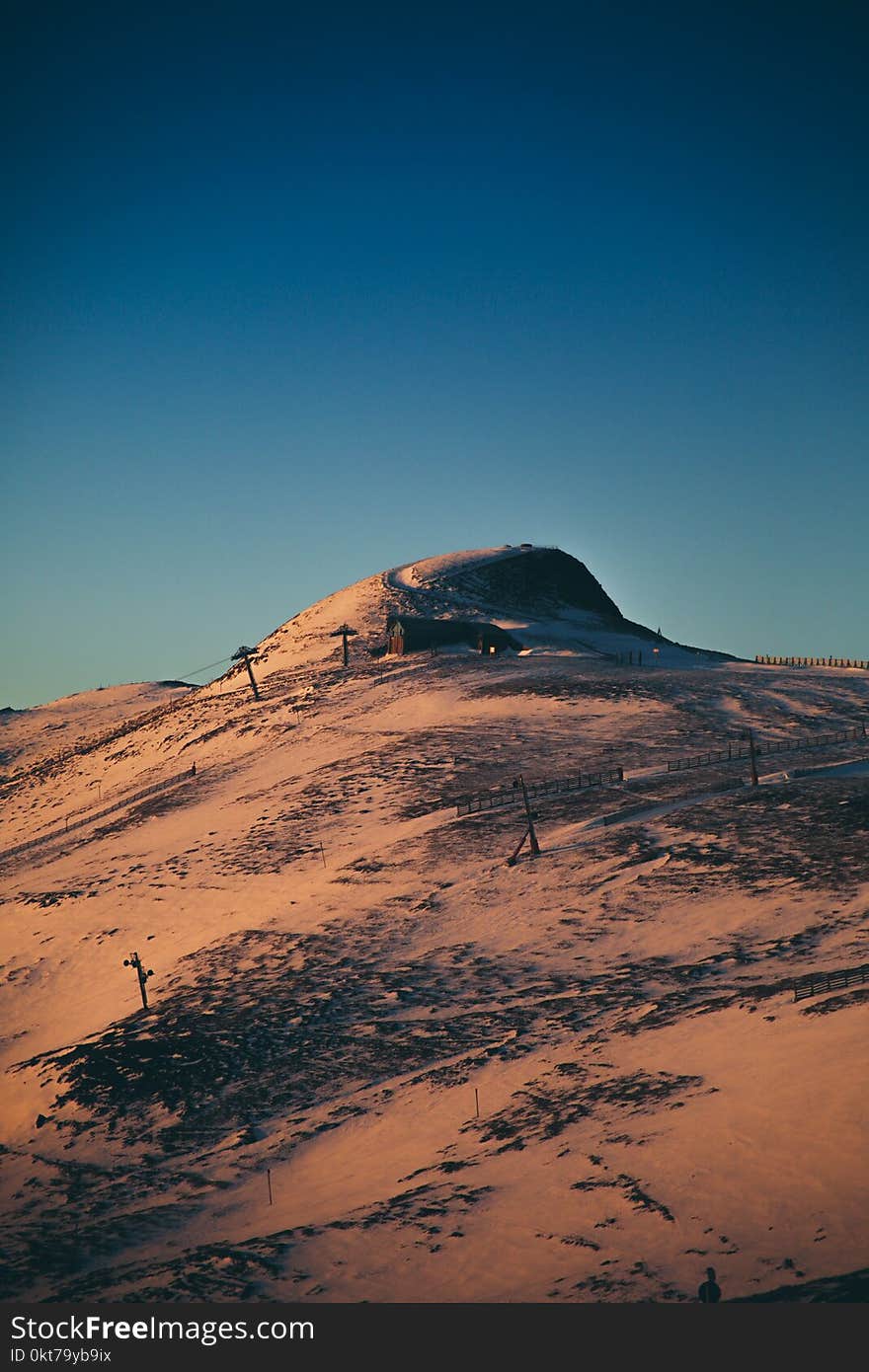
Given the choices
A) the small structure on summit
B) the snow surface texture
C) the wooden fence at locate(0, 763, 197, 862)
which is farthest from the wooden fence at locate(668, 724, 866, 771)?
the wooden fence at locate(0, 763, 197, 862)

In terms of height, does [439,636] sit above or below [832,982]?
above

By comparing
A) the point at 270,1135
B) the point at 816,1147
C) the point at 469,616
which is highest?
the point at 469,616

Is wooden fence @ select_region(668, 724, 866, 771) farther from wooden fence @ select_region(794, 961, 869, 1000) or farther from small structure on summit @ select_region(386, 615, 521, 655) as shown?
small structure on summit @ select_region(386, 615, 521, 655)

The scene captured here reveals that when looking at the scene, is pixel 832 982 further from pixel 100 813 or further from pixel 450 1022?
pixel 100 813

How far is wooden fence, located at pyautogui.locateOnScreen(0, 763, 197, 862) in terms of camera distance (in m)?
89.6

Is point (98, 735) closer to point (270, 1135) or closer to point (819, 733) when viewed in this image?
point (819, 733)

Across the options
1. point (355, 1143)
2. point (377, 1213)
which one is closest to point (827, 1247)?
point (377, 1213)

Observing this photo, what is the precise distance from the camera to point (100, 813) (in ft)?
303

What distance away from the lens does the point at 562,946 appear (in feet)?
171

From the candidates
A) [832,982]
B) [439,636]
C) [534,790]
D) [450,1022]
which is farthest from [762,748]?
[439,636]

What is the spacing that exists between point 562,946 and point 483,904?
6.39m

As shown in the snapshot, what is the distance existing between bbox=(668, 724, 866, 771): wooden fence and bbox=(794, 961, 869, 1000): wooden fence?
110 ft

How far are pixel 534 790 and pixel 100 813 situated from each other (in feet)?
123

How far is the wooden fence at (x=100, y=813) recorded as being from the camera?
8956 cm
